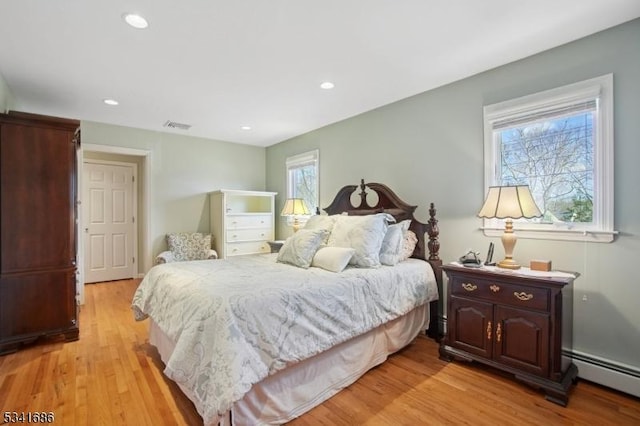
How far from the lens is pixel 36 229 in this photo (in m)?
2.76

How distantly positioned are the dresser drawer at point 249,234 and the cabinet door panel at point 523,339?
378 cm

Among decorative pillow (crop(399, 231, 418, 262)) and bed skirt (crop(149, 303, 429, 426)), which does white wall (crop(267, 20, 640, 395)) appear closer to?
decorative pillow (crop(399, 231, 418, 262))

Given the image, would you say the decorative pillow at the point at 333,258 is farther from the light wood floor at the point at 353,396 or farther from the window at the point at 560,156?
the window at the point at 560,156

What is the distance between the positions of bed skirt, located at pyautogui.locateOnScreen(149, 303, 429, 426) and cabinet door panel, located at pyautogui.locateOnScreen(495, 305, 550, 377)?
2.39 feet

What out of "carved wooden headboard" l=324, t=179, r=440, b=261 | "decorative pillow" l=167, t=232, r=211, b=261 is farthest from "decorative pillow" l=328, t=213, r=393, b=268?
"decorative pillow" l=167, t=232, r=211, b=261

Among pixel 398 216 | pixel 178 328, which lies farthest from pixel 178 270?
pixel 398 216

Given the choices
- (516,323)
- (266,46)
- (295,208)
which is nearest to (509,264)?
(516,323)

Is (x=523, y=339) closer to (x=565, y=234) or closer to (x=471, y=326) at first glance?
(x=471, y=326)

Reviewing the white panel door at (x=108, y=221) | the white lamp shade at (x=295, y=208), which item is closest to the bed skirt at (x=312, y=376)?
the white lamp shade at (x=295, y=208)

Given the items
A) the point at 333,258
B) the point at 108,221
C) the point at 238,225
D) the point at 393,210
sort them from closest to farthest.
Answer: the point at 333,258 < the point at 393,210 < the point at 238,225 < the point at 108,221

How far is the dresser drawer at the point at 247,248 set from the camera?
4.91 metres

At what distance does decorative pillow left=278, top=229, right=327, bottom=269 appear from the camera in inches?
105

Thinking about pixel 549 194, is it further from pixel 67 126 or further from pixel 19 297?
pixel 19 297

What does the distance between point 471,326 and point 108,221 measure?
18.4 feet
